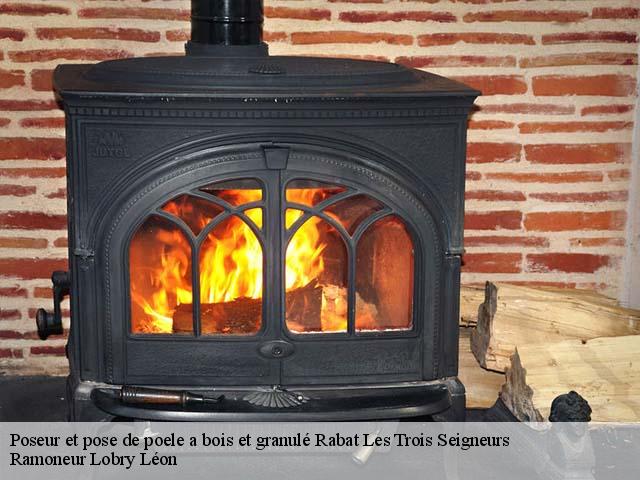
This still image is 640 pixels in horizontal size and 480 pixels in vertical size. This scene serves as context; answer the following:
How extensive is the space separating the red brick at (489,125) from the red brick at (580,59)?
167mm

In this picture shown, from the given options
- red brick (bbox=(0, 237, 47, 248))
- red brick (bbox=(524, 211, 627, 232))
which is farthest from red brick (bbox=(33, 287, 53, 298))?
red brick (bbox=(524, 211, 627, 232))

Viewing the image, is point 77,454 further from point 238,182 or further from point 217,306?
point 238,182

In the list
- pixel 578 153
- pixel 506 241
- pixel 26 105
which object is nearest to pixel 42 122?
pixel 26 105

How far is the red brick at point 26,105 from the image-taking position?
2.96m

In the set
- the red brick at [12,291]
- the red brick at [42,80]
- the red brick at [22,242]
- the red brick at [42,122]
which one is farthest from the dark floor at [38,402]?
the red brick at [42,80]

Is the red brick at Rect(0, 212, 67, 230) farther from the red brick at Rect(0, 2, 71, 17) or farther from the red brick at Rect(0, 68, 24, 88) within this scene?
the red brick at Rect(0, 2, 71, 17)

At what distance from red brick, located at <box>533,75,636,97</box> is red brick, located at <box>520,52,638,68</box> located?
36 mm

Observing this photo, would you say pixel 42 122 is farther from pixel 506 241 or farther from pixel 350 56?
pixel 506 241

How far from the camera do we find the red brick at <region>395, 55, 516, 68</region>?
3.01 meters

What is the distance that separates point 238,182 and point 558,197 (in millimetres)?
1085

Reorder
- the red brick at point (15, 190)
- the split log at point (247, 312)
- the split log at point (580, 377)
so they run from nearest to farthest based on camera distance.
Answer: the split log at point (247, 312) < the split log at point (580, 377) < the red brick at point (15, 190)

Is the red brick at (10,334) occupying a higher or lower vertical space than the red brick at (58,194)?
lower

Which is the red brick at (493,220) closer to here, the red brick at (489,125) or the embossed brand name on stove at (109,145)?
the red brick at (489,125)

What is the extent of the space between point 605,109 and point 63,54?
4.98ft
